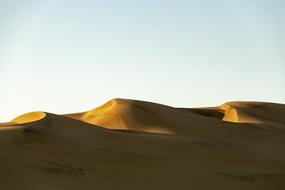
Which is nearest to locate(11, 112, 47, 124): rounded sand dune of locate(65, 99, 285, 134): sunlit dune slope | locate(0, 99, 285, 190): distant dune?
locate(0, 99, 285, 190): distant dune

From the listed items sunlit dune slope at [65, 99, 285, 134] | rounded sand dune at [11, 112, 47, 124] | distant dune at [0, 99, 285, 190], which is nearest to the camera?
distant dune at [0, 99, 285, 190]

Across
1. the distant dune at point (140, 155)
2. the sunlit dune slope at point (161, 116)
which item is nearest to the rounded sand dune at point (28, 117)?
the distant dune at point (140, 155)

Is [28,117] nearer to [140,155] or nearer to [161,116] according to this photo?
[161,116]

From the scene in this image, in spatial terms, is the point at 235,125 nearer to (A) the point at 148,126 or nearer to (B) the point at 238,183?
(A) the point at 148,126

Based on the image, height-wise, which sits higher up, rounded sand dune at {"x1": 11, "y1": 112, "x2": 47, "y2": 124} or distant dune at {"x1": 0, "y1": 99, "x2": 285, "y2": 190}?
rounded sand dune at {"x1": 11, "y1": 112, "x2": 47, "y2": 124}

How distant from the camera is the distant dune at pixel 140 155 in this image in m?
12.3

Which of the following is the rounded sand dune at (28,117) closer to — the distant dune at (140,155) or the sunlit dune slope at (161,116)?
the distant dune at (140,155)

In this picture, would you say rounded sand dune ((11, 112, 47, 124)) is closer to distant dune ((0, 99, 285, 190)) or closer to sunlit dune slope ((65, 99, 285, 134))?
distant dune ((0, 99, 285, 190))

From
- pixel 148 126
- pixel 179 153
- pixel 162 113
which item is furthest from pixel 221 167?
pixel 162 113

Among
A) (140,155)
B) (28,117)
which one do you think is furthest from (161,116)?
(140,155)

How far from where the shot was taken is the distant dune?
12266mm

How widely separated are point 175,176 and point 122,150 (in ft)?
8.02

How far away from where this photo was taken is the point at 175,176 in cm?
1320

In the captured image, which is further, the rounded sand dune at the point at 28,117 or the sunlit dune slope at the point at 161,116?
the sunlit dune slope at the point at 161,116
